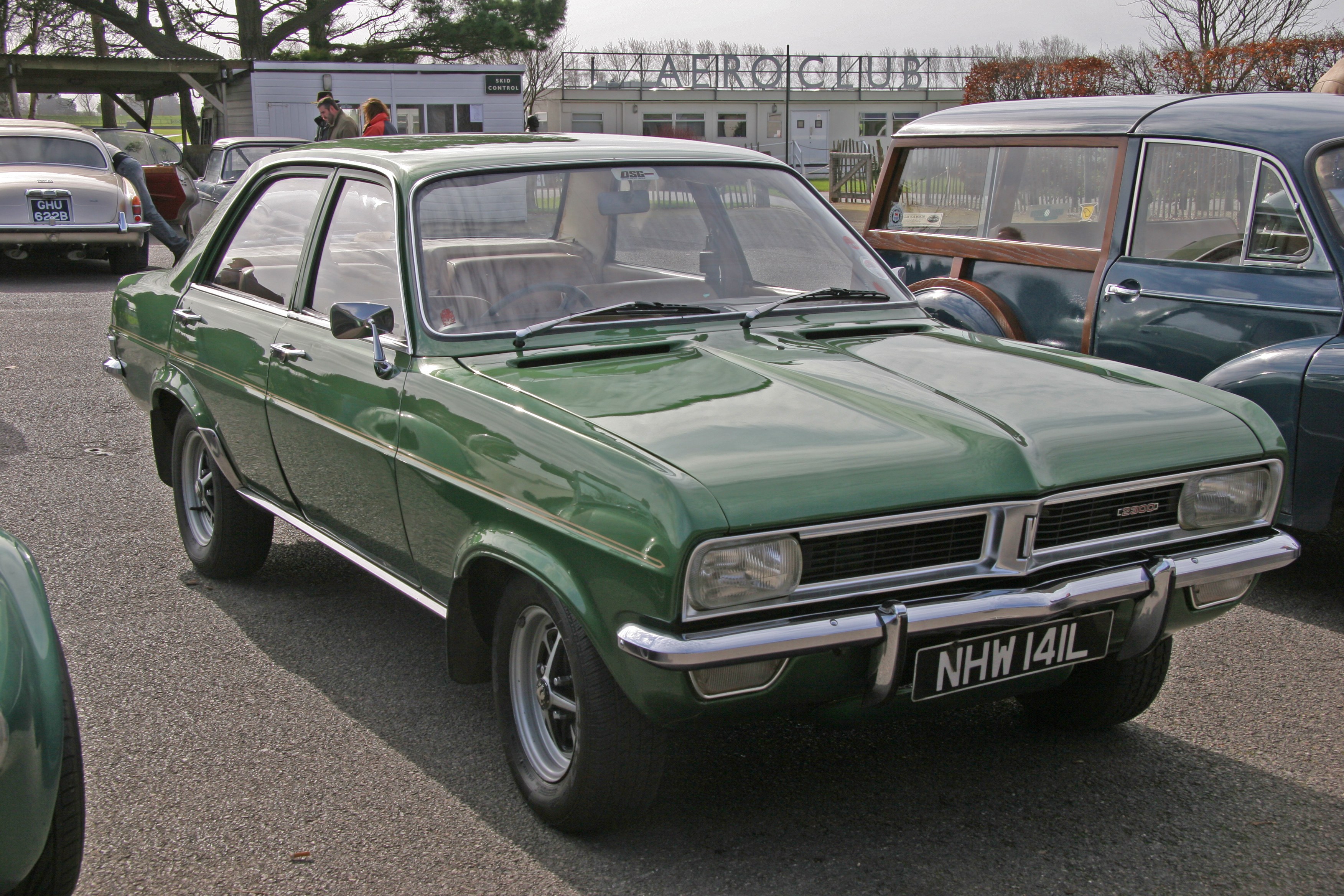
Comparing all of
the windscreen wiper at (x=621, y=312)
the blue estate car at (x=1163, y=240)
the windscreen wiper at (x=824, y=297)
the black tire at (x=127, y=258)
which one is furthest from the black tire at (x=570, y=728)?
the black tire at (x=127, y=258)

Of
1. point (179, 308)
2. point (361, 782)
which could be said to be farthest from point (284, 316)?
point (361, 782)

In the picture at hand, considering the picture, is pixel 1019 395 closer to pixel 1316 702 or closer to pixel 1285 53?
pixel 1316 702

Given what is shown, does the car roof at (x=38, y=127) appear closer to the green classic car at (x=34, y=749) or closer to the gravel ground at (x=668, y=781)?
the gravel ground at (x=668, y=781)

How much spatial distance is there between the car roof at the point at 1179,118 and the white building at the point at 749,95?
48.7 m

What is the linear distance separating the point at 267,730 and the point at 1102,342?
392 centimetres

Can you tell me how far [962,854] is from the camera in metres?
2.96

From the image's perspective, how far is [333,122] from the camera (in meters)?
13.5

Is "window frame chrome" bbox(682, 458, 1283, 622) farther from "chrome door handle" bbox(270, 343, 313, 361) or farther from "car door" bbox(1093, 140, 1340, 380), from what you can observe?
"car door" bbox(1093, 140, 1340, 380)

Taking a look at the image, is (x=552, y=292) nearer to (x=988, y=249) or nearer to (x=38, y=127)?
(x=988, y=249)

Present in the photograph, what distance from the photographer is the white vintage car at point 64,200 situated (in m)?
14.1

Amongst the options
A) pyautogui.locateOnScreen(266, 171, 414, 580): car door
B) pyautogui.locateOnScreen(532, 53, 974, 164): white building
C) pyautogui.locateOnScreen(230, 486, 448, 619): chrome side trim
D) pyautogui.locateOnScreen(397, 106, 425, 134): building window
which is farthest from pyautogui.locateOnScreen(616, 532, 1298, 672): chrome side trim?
pyautogui.locateOnScreen(532, 53, 974, 164): white building

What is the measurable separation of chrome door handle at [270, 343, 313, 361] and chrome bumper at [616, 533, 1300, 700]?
1841mm

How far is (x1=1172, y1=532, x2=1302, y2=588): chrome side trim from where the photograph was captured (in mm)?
2947

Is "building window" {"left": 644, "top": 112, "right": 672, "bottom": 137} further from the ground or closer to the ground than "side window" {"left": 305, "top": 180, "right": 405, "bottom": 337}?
further from the ground
